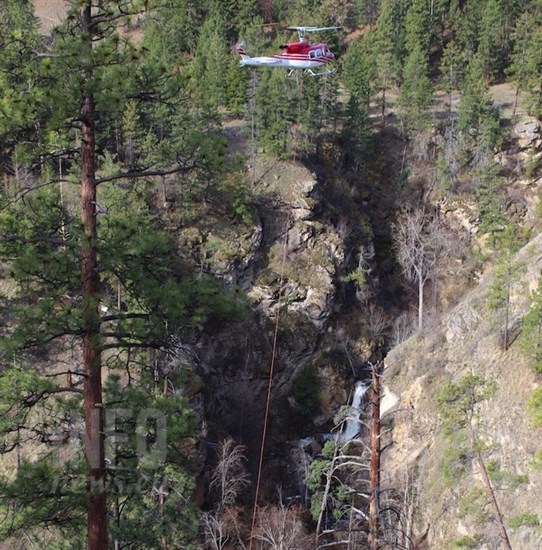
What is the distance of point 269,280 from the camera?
35.8 metres

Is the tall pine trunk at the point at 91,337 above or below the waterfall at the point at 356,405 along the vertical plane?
above

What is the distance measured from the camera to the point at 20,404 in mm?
6789

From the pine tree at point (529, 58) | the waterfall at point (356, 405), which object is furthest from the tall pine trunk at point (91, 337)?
the pine tree at point (529, 58)

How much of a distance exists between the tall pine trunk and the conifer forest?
3 cm

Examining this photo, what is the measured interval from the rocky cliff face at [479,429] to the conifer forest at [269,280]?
0.38ft

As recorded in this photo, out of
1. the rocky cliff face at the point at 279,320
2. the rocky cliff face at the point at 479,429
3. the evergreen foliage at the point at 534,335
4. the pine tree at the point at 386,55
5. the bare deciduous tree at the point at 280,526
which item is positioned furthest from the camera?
the pine tree at the point at 386,55

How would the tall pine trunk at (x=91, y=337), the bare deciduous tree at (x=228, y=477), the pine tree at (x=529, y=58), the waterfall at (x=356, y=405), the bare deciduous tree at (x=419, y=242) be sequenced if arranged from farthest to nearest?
the pine tree at (x=529, y=58)
the bare deciduous tree at (x=419, y=242)
the waterfall at (x=356, y=405)
the bare deciduous tree at (x=228, y=477)
the tall pine trunk at (x=91, y=337)

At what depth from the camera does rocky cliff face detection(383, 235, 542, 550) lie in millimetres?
18391

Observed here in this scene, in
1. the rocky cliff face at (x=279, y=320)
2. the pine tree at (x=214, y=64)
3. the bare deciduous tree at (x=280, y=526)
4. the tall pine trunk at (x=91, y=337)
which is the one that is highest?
the pine tree at (x=214, y=64)

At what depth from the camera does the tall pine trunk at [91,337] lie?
259 inches

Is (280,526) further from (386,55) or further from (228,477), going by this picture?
(386,55)

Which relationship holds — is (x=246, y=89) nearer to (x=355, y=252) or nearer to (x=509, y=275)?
(x=355, y=252)

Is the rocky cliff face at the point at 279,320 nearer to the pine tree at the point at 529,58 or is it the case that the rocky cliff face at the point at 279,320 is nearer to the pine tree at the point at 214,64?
the pine tree at the point at 214,64

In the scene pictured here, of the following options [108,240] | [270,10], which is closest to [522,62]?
[270,10]
